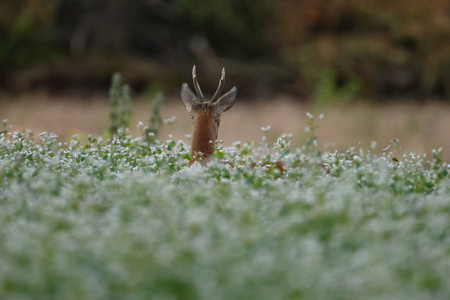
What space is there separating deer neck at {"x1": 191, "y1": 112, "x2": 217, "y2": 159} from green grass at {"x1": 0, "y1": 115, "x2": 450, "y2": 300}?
4.36 ft

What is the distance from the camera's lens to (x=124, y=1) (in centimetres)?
2081

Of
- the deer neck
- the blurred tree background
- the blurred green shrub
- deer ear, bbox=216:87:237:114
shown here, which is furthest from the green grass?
the blurred tree background

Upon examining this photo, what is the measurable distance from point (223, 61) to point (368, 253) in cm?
1591

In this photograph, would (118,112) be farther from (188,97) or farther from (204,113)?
(204,113)

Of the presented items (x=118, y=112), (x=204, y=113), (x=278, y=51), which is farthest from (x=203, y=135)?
(x=278, y=51)

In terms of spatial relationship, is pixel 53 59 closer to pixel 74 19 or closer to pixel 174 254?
pixel 74 19

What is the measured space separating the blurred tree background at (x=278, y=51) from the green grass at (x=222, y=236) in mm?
10512

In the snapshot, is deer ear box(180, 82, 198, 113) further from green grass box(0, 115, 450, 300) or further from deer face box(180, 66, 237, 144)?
green grass box(0, 115, 450, 300)

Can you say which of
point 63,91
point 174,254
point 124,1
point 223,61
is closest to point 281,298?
point 174,254

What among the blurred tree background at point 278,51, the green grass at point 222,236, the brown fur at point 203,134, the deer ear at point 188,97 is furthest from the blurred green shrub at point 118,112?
the blurred tree background at point 278,51

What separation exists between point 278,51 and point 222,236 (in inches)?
707

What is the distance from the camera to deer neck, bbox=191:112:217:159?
7379mm

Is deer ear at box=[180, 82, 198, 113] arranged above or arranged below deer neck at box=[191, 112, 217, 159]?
above

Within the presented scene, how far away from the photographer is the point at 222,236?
12.5 feet
